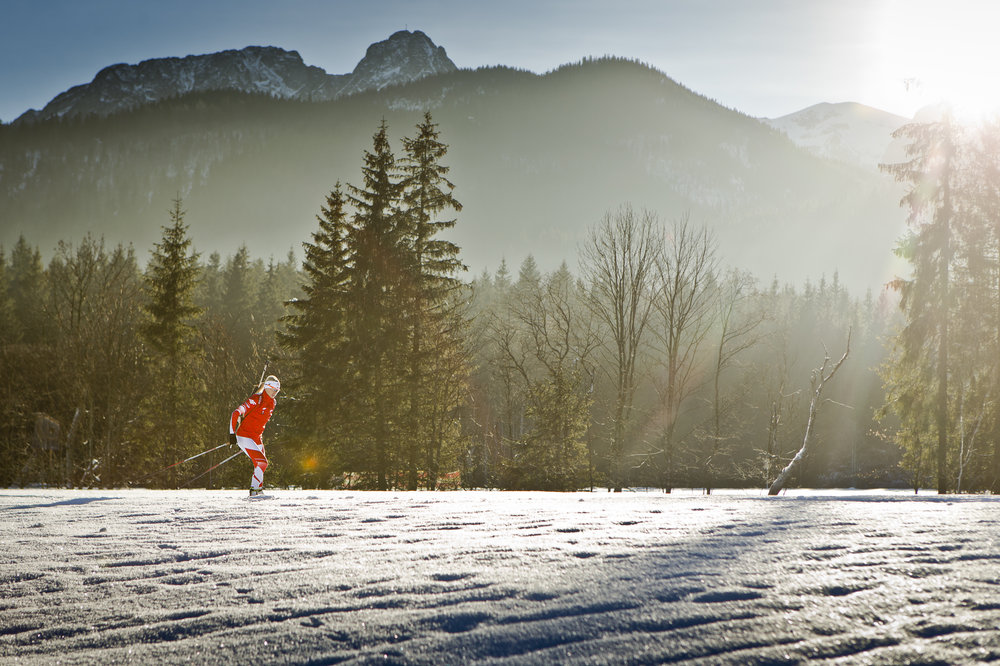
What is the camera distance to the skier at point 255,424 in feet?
34.5

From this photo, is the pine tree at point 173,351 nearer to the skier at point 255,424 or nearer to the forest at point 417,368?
the forest at point 417,368

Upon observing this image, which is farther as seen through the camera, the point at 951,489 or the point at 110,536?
the point at 951,489

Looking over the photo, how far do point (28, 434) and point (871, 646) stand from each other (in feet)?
108

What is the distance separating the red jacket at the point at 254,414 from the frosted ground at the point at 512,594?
5.43m

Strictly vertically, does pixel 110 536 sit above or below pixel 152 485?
above

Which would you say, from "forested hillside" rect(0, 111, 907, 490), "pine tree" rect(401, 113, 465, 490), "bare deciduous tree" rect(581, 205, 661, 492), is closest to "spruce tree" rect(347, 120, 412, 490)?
"forested hillside" rect(0, 111, 907, 490)

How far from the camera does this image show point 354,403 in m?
24.5

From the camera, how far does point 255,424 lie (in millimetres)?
10711

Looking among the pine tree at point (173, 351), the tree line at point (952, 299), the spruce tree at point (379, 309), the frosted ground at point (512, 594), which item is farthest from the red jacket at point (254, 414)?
the tree line at point (952, 299)

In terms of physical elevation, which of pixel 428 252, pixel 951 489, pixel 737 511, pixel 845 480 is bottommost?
pixel 845 480

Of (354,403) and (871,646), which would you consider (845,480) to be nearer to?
(354,403)

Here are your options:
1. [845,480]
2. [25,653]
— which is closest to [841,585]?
[25,653]

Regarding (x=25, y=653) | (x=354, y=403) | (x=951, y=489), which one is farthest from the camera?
(x=354, y=403)

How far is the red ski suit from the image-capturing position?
10508mm
